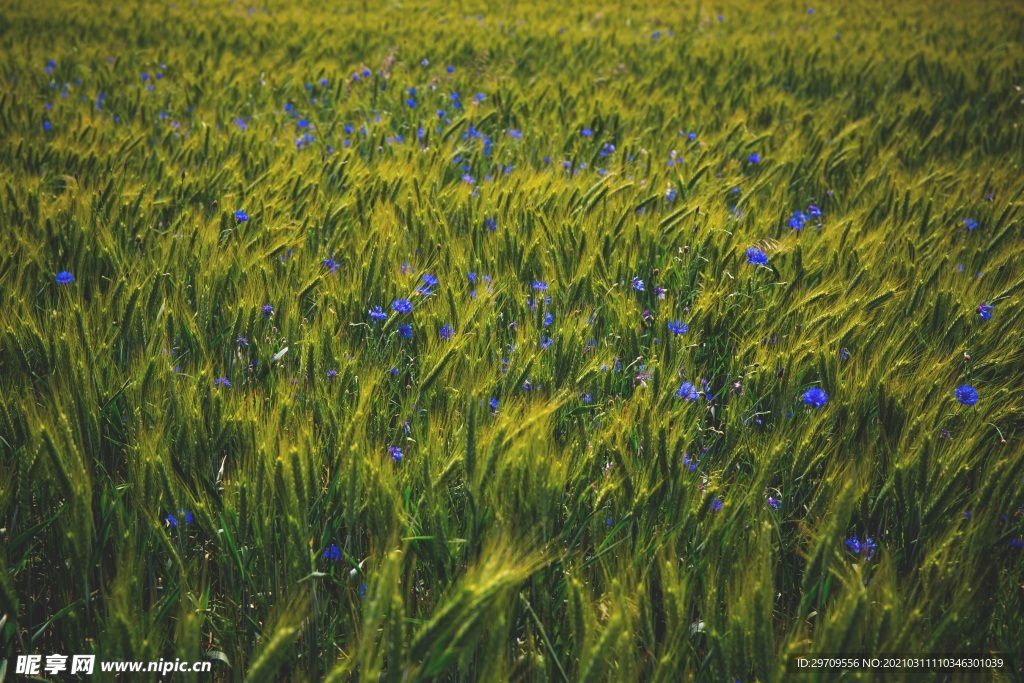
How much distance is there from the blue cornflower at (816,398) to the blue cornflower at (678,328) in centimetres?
37

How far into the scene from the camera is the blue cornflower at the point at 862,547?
1218 mm

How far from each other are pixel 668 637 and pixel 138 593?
0.73m

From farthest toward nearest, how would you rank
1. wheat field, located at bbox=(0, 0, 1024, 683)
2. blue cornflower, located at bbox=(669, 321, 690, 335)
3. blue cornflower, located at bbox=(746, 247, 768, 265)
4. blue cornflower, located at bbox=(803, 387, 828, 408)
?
blue cornflower, located at bbox=(746, 247, 768, 265) < blue cornflower, located at bbox=(669, 321, 690, 335) < blue cornflower, located at bbox=(803, 387, 828, 408) < wheat field, located at bbox=(0, 0, 1024, 683)

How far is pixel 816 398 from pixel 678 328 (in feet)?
1.32

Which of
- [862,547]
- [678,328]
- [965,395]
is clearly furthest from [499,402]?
[965,395]

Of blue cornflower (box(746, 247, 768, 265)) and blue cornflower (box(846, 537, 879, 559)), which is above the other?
blue cornflower (box(746, 247, 768, 265))

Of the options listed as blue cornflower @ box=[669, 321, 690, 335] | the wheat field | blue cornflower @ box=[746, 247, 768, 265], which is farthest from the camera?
blue cornflower @ box=[746, 247, 768, 265]

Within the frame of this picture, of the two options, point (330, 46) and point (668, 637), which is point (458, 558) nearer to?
point (668, 637)

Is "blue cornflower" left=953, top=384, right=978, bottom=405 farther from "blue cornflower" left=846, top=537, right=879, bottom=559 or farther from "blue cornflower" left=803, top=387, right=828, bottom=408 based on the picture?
"blue cornflower" left=846, top=537, right=879, bottom=559

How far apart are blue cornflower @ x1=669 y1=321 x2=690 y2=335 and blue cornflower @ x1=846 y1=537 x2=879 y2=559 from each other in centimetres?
65

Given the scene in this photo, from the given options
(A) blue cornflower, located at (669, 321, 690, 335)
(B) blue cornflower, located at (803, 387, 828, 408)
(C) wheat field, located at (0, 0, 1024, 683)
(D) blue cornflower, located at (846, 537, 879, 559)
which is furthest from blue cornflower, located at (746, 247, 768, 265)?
(D) blue cornflower, located at (846, 537, 879, 559)

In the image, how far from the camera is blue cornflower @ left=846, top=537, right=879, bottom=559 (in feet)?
4.00

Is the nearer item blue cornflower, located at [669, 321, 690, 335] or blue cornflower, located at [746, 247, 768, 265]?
blue cornflower, located at [669, 321, 690, 335]

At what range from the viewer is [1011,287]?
1.99m
